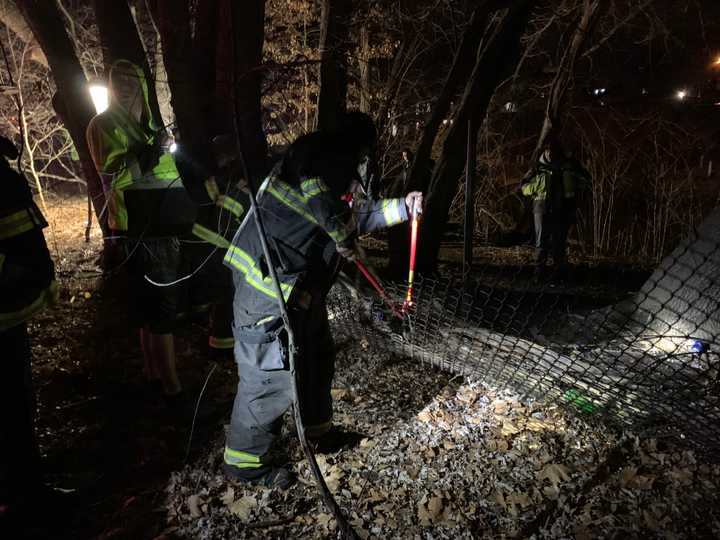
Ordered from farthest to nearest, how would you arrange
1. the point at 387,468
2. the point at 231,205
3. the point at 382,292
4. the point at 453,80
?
the point at 453,80, the point at 382,292, the point at 231,205, the point at 387,468

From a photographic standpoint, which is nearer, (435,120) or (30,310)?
(30,310)

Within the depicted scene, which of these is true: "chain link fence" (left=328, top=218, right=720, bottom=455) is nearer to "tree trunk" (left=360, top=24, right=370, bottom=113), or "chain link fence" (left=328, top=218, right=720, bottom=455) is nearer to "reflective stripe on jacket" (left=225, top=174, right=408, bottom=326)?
"reflective stripe on jacket" (left=225, top=174, right=408, bottom=326)

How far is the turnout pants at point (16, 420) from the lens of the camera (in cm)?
246

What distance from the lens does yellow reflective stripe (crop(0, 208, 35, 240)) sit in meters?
2.30

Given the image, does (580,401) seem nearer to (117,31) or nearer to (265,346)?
(265,346)

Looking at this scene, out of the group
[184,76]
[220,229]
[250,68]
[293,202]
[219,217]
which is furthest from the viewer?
[250,68]

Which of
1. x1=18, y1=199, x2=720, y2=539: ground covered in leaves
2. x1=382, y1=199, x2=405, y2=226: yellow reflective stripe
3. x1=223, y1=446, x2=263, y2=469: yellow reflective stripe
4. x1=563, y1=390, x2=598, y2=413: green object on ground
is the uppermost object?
x1=382, y1=199, x2=405, y2=226: yellow reflective stripe

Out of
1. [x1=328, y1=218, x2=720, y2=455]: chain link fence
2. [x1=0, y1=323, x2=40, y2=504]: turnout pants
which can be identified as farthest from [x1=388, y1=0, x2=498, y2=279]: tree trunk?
[x1=0, y1=323, x2=40, y2=504]: turnout pants

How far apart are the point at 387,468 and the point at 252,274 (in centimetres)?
155

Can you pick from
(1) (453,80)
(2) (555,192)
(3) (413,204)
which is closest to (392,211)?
(3) (413,204)

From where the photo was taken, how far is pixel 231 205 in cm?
334

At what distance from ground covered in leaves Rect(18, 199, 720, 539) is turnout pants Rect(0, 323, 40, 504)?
8.6 inches

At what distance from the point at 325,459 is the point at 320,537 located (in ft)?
2.13

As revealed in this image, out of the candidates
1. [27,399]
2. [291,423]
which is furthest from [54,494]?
[291,423]
